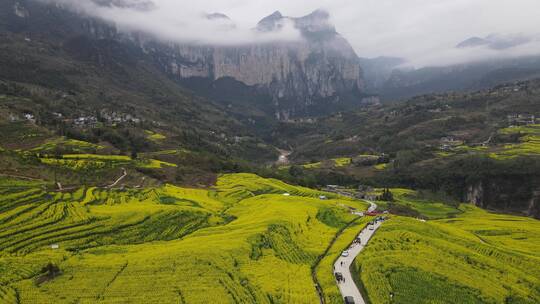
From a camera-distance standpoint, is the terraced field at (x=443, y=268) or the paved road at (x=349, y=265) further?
the paved road at (x=349, y=265)

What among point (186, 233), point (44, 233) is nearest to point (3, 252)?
point (44, 233)

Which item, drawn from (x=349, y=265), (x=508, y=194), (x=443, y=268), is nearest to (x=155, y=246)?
(x=349, y=265)

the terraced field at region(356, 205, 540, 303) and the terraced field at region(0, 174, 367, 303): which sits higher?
the terraced field at region(0, 174, 367, 303)

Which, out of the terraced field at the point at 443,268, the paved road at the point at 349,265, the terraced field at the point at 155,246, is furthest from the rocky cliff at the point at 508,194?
the paved road at the point at 349,265

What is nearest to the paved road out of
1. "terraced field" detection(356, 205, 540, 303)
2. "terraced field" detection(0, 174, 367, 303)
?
"terraced field" detection(356, 205, 540, 303)

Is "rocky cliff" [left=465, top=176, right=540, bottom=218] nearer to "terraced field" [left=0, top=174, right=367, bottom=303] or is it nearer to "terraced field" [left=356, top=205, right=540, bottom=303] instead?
"terraced field" [left=356, top=205, right=540, bottom=303]

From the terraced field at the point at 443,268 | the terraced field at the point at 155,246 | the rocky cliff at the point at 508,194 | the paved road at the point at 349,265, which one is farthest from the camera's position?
the rocky cliff at the point at 508,194

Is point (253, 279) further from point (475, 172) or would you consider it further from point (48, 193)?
point (475, 172)

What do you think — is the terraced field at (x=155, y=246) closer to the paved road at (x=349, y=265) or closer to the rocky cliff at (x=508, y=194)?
A: the paved road at (x=349, y=265)
